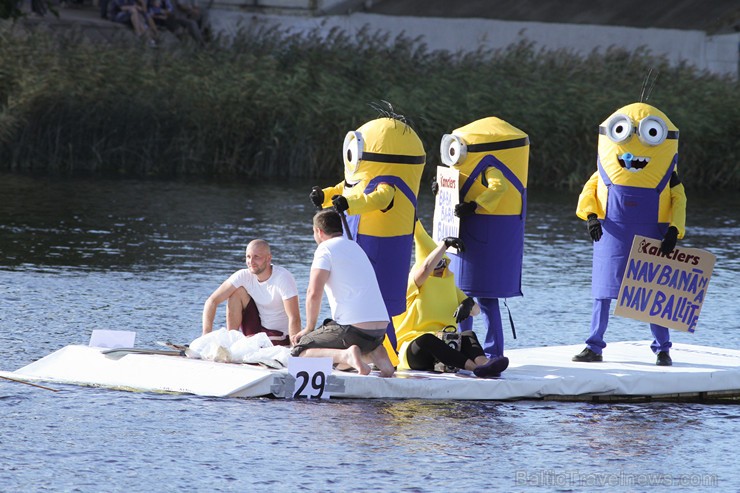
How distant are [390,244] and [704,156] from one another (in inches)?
693

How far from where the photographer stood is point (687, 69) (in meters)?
30.3

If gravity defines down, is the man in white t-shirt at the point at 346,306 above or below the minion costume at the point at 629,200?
below

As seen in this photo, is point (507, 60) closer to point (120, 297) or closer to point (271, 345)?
point (120, 297)

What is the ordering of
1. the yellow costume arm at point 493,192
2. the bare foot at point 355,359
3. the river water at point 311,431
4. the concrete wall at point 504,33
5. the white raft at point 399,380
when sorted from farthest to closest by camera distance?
the concrete wall at point 504,33 → the yellow costume arm at point 493,192 → the bare foot at point 355,359 → the white raft at point 399,380 → the river water at point 311,431

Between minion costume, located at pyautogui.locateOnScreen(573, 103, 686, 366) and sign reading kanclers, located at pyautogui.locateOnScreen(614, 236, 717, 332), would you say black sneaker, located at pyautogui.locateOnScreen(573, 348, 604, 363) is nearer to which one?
minion costume, located at pyautogui.locateOnScreen(573, 103, 686, 366)

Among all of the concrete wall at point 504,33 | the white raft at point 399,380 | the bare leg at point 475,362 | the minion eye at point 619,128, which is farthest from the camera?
the concrete wall at point 504,33

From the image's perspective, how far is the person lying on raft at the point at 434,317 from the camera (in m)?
9.87

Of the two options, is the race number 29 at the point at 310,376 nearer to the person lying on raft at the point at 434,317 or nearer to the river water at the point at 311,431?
the river water at the point at 311,431

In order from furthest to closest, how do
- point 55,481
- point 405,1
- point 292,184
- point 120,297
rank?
point 405,1, point 292,184, point 120,297, point 55,481

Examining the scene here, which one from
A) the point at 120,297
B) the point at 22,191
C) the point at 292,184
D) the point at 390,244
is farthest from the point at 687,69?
the point at 390,244

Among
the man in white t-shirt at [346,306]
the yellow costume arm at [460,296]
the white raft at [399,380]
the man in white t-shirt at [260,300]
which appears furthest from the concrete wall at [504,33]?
the man in white t-shirt at [346,306]

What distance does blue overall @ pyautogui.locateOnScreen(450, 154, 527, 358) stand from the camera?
10281 millimetres

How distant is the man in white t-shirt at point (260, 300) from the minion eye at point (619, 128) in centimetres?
245

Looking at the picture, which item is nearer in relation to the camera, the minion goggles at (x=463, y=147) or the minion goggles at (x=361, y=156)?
the minion goggles at (x=361, y=156)
